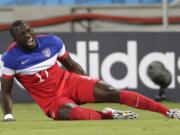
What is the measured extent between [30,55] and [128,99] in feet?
4.52

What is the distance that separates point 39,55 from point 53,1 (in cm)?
1045

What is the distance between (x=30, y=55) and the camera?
10.4 m

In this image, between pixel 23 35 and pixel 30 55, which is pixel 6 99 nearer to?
pixel 30 55

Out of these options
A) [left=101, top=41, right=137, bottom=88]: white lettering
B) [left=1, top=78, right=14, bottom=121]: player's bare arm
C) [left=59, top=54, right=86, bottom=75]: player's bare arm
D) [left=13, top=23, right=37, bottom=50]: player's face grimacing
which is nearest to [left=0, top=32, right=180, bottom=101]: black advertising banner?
[left=101, top=41, right=137, bottom=88]: white lettering

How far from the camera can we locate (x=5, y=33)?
57.7 ft

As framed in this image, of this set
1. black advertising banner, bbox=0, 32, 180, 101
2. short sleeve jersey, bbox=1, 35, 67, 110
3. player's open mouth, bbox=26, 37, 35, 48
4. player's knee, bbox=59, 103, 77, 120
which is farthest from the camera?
black advertising banner, bbox=0, 32, 180, 101

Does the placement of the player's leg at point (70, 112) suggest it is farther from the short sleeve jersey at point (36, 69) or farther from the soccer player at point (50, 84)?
the short sleeve jersey at point (36, 69)

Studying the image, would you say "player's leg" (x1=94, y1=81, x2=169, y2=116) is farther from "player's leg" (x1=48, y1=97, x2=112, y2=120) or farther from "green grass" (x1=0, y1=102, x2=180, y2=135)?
"green grass" (x1=0, y1=102, x2=180, y2=135)

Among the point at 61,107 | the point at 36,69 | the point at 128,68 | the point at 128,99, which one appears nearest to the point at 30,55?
the point at 36,69

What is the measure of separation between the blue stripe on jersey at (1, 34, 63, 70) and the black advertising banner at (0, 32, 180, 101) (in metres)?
6.71

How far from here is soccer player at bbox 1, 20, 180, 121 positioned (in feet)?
33.2

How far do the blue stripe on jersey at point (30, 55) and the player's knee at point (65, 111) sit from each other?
0.69m

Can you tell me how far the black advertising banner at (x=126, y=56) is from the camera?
17297 millimetres

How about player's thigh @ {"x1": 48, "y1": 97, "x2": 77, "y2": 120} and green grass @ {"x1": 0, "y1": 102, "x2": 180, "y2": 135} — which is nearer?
green grass @ {"x1": 0, "y1": 102, "x2": 180, "y2": 135}
